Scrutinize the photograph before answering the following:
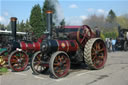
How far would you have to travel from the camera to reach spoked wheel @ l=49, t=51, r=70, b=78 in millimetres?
5415

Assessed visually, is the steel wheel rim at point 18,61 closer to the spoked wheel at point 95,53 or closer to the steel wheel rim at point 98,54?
the spoked wheel at point 95,53

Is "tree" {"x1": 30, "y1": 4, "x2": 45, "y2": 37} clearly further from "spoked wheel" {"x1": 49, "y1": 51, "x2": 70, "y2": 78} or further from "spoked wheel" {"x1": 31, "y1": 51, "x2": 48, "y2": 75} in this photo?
"spoked wheel" {"x1": 49, "y1": 51, "x2": 70, "y2": 78}

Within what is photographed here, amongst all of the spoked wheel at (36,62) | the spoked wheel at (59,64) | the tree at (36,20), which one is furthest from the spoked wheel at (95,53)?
the tree at (36,20)

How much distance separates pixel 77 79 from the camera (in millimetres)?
5477

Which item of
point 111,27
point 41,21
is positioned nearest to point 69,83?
point 41,21

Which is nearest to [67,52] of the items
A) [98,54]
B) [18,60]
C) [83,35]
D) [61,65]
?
[61,65]

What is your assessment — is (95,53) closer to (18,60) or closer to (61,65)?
(61,65)

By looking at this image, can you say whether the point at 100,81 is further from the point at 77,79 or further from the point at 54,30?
the point at 54,30

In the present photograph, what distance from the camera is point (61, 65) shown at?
5723 mm

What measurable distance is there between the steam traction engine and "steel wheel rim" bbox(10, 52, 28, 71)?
1.30 meters

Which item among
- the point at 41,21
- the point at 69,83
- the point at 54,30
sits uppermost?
the point at 41,21

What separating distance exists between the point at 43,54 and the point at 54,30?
3.98 feet

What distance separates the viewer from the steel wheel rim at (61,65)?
18.5ft

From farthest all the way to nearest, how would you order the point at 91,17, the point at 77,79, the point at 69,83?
the point at 91,17
the point at 77,79
the point at 69,83
